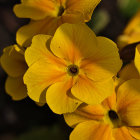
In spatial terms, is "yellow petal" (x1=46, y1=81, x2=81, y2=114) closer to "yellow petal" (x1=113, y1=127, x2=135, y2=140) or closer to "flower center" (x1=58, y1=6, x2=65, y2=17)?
"yellow petal" (x1=113, y1=127, x2=135, y2=140)

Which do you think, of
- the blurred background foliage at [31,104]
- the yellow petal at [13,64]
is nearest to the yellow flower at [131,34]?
the blurred background foliage at [31,104]

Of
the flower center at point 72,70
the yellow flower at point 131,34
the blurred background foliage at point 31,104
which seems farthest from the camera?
the blurred background foliage at point 31,104

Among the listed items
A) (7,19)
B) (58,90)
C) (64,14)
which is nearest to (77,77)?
(58,90)

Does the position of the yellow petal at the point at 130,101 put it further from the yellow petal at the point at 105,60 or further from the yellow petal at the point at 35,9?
the yellow petal at the point at 35,9

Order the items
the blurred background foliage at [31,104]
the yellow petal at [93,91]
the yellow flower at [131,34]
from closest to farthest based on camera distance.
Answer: the yellow petal at [93,91] < the yellow flower at [131,34] < the blurred background foliage at [31,104]

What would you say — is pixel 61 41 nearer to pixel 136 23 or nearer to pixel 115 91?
pixel 115 91

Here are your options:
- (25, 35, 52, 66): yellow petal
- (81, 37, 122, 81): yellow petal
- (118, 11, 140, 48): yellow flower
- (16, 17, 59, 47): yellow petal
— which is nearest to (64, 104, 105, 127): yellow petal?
(81, 37, 122, 81): yellow petal

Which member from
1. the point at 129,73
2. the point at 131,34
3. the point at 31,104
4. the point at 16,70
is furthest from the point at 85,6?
the point at 31,104
